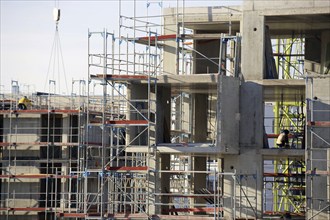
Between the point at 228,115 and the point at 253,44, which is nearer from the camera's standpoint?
the point at 228,115

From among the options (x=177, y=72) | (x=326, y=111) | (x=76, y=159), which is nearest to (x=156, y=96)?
(x=177, y=72)

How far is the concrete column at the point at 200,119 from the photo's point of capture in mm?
42875

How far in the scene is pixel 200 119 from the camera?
42.9 metres

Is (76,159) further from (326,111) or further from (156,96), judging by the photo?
(326,111)

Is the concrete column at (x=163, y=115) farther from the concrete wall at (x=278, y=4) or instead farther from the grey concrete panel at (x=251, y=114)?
the concrete wall at (x=278, y=4)

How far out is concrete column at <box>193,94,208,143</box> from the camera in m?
42.9

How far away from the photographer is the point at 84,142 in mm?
43406

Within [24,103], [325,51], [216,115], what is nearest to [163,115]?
[216,115]

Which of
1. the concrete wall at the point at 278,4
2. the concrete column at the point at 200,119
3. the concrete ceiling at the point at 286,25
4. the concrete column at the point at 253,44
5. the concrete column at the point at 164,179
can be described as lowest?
the concrete column at the point at 164,179

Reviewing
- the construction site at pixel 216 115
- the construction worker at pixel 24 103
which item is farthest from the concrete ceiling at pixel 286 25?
the construction worker at pixel 24 103

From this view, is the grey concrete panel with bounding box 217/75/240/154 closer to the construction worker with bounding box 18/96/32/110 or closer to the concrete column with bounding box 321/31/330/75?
the concrete column with bounding box 321/31/330/75

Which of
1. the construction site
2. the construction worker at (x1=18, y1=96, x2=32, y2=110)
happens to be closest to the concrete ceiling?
the construction site

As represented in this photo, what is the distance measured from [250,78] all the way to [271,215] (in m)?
6.86

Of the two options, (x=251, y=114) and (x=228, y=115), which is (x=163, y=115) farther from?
(x=251, y=114)
